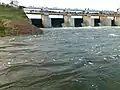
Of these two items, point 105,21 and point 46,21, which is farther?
point 105,21

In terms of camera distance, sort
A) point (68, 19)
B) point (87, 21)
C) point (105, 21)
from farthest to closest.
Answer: point (105, 21), point (87, 21), point (68, 19)

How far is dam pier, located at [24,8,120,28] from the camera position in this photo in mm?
83713

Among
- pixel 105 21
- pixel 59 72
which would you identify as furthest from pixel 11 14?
pixel 59 72

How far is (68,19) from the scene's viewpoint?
9006cm

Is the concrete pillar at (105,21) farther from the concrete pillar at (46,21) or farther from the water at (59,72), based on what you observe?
the water at (59,72)

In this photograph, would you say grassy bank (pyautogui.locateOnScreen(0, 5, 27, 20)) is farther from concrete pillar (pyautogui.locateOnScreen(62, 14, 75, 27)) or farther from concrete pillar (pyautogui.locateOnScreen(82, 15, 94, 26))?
concrete pillar (pyautogui.locateOnScreen(82, 15, 94, 26))

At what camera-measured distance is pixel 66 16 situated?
91.5 metres

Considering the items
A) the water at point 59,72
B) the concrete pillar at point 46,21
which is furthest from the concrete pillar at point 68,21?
the water at point 59,72

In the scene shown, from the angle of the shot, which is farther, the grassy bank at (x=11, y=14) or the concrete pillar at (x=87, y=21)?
the concrete pillar at (x=87, y=21)

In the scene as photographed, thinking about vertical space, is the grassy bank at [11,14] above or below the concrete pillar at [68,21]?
above

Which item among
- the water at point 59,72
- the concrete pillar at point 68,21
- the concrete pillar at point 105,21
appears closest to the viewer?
the water at point 59,72

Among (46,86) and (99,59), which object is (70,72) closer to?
(46,86)

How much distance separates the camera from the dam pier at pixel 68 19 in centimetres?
8371

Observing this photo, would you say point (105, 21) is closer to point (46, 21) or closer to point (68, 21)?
point (68, 21)
